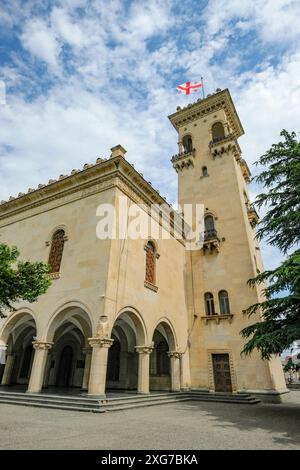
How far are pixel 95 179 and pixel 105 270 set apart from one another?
580 cm

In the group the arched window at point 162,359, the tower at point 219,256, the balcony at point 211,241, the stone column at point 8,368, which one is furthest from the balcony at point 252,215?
the stone column at point 8,368

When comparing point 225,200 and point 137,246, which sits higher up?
point 225,200

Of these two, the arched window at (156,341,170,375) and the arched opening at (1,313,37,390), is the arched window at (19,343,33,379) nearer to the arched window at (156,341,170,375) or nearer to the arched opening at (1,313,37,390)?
the arched opening at (1,313,37,390)

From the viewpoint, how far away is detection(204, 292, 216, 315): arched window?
1920 centimetres

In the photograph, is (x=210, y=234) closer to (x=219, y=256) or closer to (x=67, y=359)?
(x=219, y=256)

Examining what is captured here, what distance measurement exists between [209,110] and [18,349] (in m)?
25.1

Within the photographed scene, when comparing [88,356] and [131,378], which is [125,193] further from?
[131,378]

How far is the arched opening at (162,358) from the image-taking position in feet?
57.2

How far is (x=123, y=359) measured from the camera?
1717cm

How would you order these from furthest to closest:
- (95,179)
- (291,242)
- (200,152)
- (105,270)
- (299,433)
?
(200,152) < (95,179) < (105,270) < (291,242) < (299,433)

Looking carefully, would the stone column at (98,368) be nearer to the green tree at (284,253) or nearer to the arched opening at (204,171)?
the green tree at (284,253)

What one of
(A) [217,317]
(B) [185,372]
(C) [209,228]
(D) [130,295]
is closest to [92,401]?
(D) [130,295]
